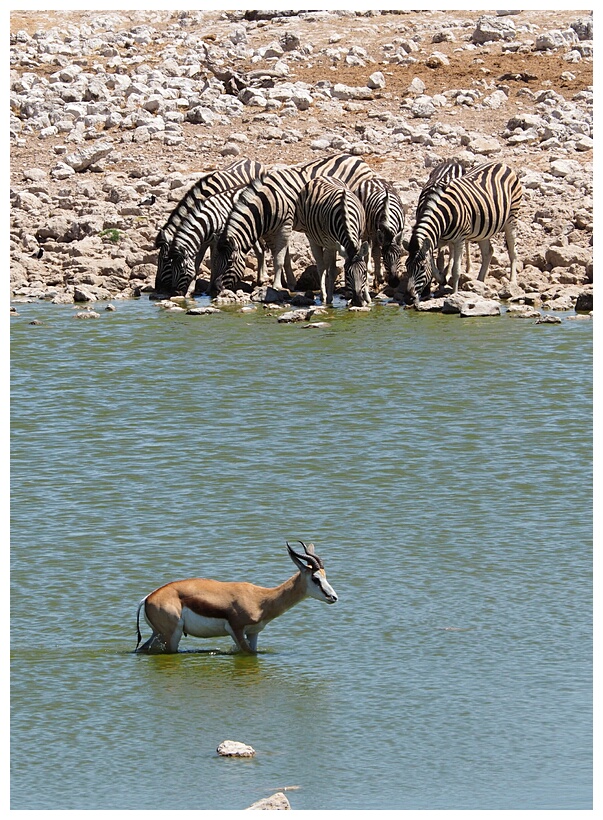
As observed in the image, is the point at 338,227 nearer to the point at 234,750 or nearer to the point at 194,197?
the point at 194,197

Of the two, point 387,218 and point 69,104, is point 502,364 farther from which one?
point 69,104

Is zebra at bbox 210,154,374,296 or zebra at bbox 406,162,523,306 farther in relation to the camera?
zebra at bbox 210,154,374,296

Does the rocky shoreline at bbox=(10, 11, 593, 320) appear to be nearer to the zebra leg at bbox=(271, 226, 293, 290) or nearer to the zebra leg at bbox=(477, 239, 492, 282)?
the zebra leg at bbox=(477, 239, 492, 282)

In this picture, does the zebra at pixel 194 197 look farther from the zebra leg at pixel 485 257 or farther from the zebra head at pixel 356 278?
the zebra leg at pixel 485 257

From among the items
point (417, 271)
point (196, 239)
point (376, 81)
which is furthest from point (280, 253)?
point (376, 81)

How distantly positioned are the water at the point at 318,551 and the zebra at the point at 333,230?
0.82 metres

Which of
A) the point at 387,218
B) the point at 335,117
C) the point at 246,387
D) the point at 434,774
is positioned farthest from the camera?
the point at 335,117

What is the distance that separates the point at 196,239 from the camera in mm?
20047

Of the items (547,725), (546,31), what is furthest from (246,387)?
(546,31)

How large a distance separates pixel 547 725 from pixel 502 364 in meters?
8.58

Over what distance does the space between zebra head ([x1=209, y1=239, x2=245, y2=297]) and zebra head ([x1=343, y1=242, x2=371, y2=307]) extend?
1.56 meters

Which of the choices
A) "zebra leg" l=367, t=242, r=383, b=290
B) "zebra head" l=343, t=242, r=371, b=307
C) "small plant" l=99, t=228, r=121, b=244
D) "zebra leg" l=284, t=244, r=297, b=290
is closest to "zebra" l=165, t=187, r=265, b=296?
"zebra leg" l=284, t=244, r=297, b=290

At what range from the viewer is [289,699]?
8.49 meters

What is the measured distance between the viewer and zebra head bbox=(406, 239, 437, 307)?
62.0 feet
